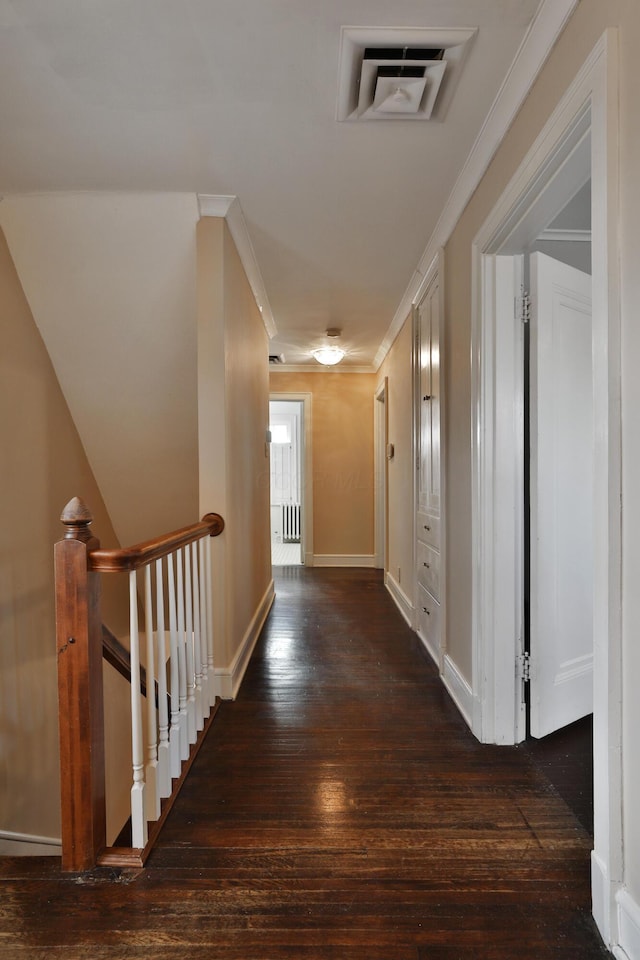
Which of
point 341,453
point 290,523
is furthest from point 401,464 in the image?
point 290,523

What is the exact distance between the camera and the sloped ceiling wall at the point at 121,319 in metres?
2.36

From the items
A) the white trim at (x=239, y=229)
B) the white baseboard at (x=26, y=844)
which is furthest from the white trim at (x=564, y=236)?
the white baseboard at (x=26, y=844)

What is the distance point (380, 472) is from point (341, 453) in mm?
557

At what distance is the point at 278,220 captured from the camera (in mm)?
2557

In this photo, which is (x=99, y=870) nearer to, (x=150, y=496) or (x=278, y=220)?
(x=150, y=496)

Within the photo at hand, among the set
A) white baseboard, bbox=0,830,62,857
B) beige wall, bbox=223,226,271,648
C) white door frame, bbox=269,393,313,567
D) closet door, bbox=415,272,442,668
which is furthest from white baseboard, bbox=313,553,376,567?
white baseboard, bbox=0,830,62,857

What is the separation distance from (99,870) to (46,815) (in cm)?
178

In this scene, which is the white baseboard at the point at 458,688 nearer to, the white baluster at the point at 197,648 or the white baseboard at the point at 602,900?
the white baseboard at the point at 602,900

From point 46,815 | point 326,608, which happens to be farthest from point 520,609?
point 46,815

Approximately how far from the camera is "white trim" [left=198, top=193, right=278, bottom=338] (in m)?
2.36

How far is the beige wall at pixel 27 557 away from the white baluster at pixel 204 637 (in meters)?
1.01

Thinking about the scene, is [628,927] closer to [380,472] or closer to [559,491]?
[559,491]

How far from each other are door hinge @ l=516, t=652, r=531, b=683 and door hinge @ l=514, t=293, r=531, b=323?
1356 millimetres

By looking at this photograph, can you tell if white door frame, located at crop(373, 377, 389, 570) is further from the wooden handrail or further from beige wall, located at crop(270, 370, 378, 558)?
the wooden handrail
